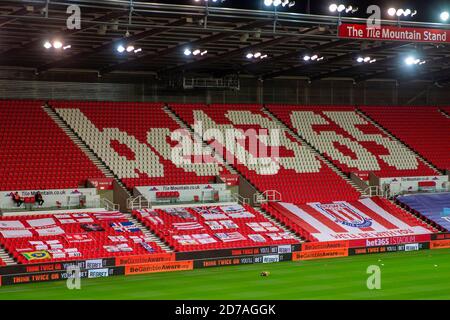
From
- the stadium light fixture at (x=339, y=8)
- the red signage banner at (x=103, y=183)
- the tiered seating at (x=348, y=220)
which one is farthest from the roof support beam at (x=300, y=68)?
the red signage banner at (x=103, y=183)

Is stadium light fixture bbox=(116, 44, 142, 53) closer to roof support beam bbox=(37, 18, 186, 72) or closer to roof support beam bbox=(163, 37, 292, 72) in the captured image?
roof support beam bbox=(37, 18, 186, 72)

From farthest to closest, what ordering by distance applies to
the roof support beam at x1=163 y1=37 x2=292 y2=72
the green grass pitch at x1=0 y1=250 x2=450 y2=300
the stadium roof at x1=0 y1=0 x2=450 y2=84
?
the roof support beam at x1=163 y1=37 x2=292 y2=72, the stadium roof at x1=0 y1=0 x2=450 y2=84, the green grass pitch at x1=0 y1=250 x2=450 y2=300

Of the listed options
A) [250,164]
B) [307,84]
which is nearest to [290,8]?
[250,164]

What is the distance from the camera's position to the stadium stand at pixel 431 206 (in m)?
39.8

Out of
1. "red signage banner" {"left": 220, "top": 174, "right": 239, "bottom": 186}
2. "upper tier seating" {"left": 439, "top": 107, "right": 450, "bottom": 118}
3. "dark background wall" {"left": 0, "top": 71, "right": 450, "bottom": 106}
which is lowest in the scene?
"red signage banner" {"left": 220, "top": 174, "right": 239, "bottom": 186}

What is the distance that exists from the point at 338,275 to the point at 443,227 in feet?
41.7

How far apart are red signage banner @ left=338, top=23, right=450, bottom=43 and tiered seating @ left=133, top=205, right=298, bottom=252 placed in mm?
9048

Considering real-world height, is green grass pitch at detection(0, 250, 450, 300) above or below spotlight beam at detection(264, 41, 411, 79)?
below

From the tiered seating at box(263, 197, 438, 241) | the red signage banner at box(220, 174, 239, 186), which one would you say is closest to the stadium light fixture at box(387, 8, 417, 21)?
the tiered seating at box(263, 197, 438, 241)

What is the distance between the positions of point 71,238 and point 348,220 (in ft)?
46.0

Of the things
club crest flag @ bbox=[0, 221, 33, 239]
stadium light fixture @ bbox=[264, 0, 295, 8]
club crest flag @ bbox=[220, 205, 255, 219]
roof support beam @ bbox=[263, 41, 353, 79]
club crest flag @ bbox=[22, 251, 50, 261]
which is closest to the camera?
club crest flag @ bbox=[22, 251, 50, 261]

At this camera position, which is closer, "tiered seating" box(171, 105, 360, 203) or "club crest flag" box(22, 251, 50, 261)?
"club crest flag" box(22, 251, 50, 261)

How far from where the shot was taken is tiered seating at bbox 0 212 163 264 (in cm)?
2892

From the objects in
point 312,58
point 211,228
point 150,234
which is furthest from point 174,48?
point 150,234
